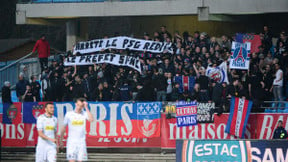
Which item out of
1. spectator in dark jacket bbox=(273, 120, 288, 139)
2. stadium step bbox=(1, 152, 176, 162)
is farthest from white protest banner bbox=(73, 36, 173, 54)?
spectator in dark jacket bbox=(273, 120, 288, 139)

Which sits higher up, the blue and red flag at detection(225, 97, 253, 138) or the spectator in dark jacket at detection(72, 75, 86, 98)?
the spectator in dark jacket at detection(72, 75, 86, 98)

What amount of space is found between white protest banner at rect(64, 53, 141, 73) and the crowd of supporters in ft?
0.69

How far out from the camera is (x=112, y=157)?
2239cm

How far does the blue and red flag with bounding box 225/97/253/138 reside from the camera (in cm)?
2178

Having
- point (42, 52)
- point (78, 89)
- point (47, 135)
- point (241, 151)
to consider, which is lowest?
point (241, 151)

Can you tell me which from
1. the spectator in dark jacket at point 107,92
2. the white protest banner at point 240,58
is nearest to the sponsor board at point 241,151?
the white protest banner at point 240,58

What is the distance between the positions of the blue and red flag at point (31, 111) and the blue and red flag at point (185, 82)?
4551 millimetres

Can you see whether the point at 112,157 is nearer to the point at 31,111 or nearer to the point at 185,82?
the point at 31,111

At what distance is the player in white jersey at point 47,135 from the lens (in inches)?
647

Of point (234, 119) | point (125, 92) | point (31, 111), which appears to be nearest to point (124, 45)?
point (125, 92)

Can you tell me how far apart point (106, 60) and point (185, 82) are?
3901 mm

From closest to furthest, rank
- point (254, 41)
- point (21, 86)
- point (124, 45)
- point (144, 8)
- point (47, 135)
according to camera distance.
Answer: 1. point (47, 135)
2. point (21, 86)
3. point (254, 41)
4. point (124, 45)
5. point (144, 8)

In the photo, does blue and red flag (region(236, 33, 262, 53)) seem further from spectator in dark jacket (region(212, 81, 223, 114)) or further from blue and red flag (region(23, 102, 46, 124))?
blue and red flag (region(23, 102, 46, 124))

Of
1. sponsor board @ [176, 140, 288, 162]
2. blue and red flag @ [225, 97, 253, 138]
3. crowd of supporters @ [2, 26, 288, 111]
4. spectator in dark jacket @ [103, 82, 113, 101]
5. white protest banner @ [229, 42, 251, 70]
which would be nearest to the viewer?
sponsor board @ [176, 140, 288, 162]
